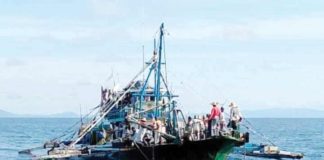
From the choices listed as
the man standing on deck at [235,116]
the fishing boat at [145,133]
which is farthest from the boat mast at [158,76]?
the man standing on deck at [235,116]

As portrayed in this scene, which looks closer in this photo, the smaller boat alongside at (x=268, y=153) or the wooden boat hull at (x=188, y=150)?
the wooden boat hull at (x=188, y=150)

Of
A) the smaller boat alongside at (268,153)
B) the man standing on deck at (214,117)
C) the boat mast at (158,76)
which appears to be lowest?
the smaller boat alongside at (268,153)

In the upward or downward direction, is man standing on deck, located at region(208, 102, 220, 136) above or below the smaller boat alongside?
above

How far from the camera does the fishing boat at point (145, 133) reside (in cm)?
4197

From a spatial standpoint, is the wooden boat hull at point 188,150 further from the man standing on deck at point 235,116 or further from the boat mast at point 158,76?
the boat mast at point 158,76

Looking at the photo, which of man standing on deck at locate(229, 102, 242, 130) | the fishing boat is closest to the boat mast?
the fishing boat

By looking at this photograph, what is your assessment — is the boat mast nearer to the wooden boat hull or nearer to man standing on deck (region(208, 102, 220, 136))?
the wooden boat hull

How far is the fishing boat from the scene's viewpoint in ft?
138

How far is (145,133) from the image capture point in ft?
146

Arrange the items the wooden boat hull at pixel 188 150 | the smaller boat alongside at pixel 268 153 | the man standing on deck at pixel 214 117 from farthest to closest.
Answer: the smaller boat alongside at pixel 268 153 → the wooden boat hull at pixel 188 150 → the man standing on deck at pixel 214 117

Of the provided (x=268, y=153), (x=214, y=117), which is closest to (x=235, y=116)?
(x=214, y=117)

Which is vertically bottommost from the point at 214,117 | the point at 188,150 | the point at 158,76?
the point at 188,150

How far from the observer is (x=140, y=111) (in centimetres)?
5022

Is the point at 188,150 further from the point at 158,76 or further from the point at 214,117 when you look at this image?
the point at 158,76
